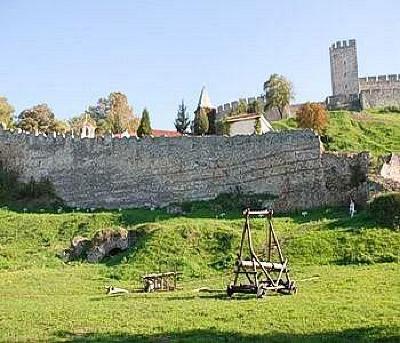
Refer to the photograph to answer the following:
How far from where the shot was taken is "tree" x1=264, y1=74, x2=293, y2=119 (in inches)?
2442

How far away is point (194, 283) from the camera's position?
23141 mm

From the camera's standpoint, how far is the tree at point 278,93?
6203 centimetres

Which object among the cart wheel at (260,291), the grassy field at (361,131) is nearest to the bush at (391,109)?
the grassy field at (361,131)

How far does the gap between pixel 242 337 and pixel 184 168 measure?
27.5 m

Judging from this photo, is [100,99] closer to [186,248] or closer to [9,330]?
[186,248]

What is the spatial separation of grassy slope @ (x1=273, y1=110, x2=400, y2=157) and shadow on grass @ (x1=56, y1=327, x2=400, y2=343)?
36820 millimetres

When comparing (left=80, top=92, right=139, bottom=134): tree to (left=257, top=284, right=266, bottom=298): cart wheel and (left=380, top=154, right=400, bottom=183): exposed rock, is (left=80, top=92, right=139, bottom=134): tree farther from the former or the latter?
(left=257, top=284, right=266, bottom=298): cart wheel

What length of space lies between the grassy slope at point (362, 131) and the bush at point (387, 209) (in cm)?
1985

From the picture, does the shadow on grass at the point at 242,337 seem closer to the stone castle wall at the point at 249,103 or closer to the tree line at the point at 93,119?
the tree line at the point at 93,119

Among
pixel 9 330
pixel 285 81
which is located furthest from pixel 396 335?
pixel 285 81

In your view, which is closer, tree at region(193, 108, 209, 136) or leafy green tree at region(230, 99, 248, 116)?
tree at region(193, 108, 209, 136)

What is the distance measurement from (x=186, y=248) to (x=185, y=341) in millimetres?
15933

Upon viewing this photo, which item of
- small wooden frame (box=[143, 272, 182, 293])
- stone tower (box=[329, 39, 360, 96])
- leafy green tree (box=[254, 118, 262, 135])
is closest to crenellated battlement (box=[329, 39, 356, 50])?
stone tower (box=[329, 39, 360, 96])

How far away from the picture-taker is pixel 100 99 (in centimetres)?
7688
